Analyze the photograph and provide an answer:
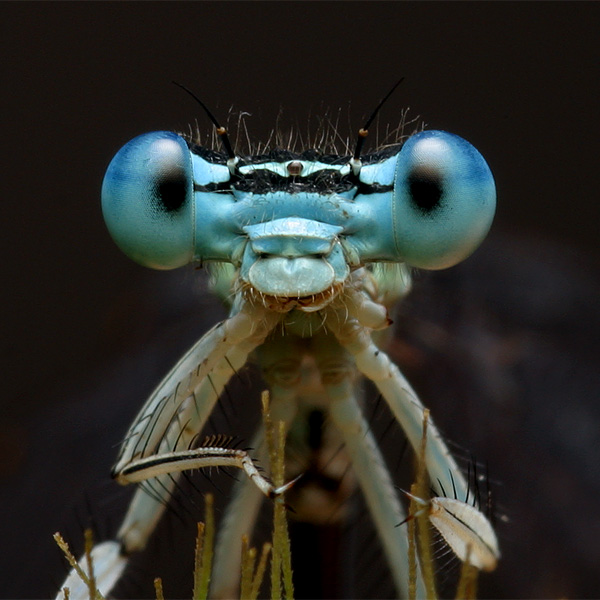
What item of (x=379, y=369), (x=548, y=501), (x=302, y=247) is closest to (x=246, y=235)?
(x=302, y=247)

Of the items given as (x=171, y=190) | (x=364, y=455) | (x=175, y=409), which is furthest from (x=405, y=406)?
(x=171, y=190)

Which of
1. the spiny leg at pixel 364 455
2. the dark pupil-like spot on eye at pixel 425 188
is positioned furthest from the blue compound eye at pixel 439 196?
the spiny leg at pixel 364 455

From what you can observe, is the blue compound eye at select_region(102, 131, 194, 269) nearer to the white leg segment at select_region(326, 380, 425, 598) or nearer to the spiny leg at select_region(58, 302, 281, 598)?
the spiny leg at select_region(58, 302, 281, 598)

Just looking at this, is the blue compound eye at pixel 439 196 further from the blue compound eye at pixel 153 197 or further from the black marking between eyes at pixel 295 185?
the blue compound eye at pixel 153 197

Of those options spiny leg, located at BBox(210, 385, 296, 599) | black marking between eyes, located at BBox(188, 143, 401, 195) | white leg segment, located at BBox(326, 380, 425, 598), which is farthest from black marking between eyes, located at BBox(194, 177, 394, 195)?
spiny leg, located at BBox(210, 385, 296, 599)

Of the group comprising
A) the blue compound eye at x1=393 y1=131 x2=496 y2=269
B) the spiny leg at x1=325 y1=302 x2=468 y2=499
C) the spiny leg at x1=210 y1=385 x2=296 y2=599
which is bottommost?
the spiny leg at x1=210 y1=385 x2=296 y2=599

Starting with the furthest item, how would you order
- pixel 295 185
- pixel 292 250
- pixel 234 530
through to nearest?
1. pixel 234 530
2. pixel 295 185
3. pixel 292 250

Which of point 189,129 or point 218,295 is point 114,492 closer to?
point 218,295

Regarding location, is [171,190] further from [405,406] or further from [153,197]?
[405,406]
